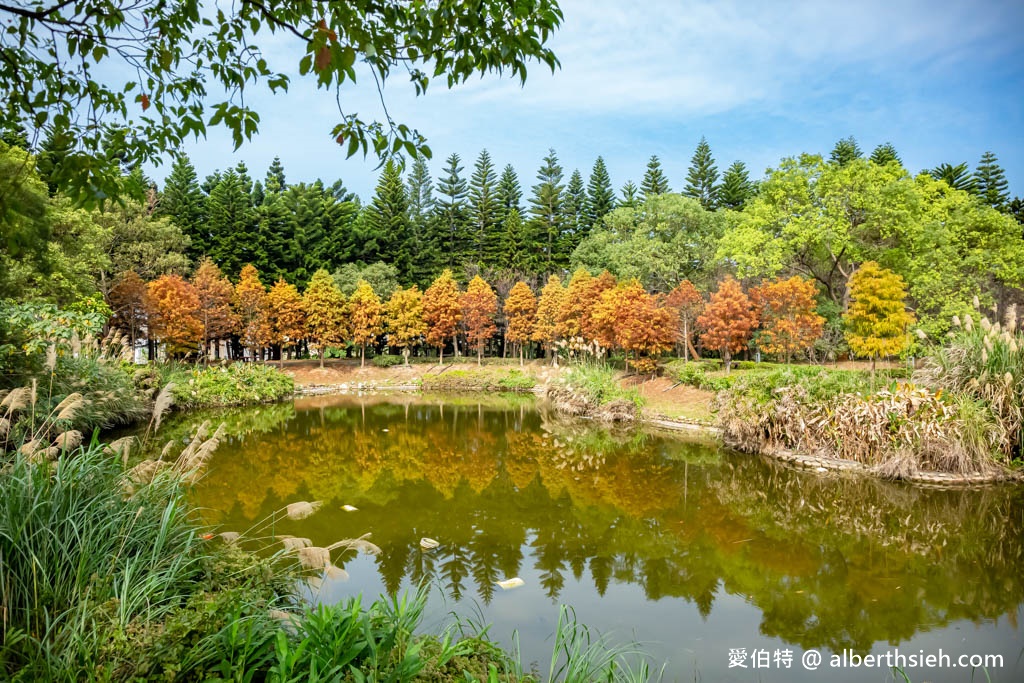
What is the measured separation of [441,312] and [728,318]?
15.1 meters

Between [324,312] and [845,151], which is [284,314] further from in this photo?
[845,151]

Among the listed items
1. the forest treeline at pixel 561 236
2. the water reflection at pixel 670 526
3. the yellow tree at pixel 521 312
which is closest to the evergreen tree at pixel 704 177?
the forest treeline at pixel 561 236

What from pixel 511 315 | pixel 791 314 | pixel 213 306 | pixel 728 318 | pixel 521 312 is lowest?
pixel 728 318

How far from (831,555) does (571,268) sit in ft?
96.7

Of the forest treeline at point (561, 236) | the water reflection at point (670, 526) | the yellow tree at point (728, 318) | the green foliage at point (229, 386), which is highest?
the forest treeline at point (561, 236)

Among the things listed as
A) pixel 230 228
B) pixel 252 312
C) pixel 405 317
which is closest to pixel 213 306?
pixel 252 312

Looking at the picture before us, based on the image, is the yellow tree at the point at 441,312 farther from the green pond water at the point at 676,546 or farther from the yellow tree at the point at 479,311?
the green pond water at the point at 676,546

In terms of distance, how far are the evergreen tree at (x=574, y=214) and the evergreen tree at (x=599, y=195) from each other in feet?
1.37

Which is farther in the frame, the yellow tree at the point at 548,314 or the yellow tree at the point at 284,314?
the yellow tree at the point at 284,314

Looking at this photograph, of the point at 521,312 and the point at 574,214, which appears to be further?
the point at 574,214

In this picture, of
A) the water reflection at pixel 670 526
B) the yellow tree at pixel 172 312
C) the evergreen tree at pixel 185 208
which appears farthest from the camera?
the evergreen tree at pixel 185 208

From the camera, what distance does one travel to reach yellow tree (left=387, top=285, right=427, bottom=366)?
94.3 feet

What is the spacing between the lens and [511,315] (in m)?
30.2

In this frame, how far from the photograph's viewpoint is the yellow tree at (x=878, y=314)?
1530 centimetres
